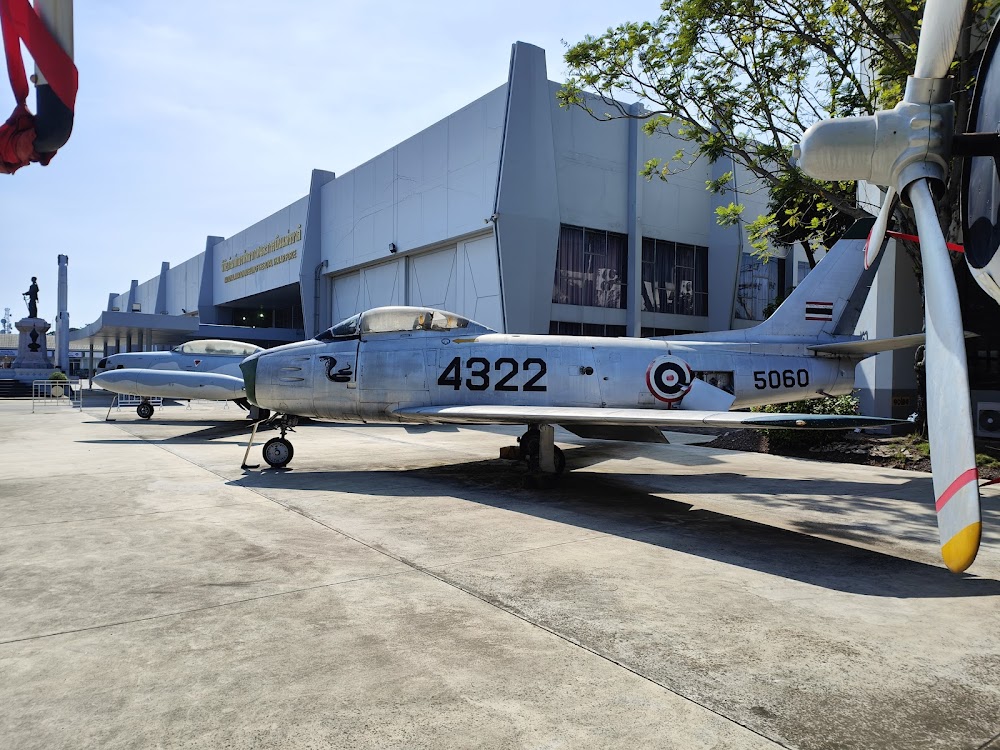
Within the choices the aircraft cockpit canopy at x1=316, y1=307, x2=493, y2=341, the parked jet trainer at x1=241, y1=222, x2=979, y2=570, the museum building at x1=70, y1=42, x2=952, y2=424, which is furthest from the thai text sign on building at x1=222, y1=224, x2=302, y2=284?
the parked jet trainer at x1=241, y1=222, x2=979, y2=570

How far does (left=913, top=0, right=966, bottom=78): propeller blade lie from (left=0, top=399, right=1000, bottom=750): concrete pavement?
4.10 metres

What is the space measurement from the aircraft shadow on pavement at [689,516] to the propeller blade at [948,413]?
2.00 metres

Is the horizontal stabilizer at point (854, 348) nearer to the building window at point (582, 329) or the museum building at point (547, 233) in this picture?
the museum building at point (547, 233)

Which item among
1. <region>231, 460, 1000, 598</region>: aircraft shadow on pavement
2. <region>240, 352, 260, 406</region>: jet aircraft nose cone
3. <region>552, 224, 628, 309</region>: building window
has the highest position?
<region>552, 224, 628, 309</region>: building window

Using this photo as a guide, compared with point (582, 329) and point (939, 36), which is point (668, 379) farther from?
point (582, 329)

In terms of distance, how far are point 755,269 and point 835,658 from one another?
110ft

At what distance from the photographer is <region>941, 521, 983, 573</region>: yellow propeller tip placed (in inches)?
117

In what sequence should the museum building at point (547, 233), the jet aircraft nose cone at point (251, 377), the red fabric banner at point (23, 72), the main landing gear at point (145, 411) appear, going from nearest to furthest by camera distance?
the jet aircraft nose cone at point (251, 377), the red fabric banner at point (23, 72), the main landing gear at point (145, 411), the museum building at point (547, 233)

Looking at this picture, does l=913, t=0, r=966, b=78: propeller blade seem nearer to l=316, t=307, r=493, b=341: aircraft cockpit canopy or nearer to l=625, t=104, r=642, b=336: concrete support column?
l=316, t=307, r=493, b=341: aircraft cockpit canopy

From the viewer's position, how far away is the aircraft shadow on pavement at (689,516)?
529 centimetres

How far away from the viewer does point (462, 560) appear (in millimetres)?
5602

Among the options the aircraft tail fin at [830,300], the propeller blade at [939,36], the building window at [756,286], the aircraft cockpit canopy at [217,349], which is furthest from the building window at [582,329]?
the propeller blade at [939,36]

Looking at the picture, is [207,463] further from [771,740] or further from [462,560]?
[771,740]

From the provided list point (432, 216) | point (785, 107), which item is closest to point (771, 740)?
point (785, 107)
